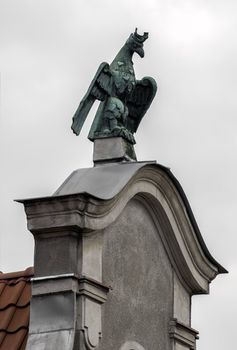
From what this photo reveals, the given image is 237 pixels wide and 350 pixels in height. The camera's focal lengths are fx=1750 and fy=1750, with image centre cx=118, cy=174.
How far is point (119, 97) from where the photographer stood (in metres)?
19.1

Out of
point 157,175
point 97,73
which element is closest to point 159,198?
point 157,175

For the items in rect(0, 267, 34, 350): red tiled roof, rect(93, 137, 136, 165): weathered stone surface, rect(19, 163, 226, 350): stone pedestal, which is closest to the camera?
rect(19, 163, 226, 350): stone pedestal

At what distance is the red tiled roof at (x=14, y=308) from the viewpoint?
57.2ft

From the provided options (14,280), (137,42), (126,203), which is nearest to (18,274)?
(14,280)

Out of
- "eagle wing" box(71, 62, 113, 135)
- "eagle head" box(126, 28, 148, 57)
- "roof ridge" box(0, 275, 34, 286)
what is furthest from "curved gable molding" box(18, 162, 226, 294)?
"eagle head" box(126, 28, 148, 57)

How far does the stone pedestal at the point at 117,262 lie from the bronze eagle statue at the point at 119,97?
539 mm

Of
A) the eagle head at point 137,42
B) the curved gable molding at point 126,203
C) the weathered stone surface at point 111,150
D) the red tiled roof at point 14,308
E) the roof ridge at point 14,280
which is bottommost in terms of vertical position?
the red tiled roof at point 14,308

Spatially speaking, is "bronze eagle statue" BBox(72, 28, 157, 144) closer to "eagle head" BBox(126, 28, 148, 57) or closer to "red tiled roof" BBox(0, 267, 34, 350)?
"eagle head" BBox(126, 28, 148, 57)

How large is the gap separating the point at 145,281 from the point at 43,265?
171 cm

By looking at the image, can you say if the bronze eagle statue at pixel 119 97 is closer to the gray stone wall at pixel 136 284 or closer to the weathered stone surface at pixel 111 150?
the weathered stone surface at pixel 111 150

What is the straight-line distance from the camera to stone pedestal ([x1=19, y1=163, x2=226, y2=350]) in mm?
17094

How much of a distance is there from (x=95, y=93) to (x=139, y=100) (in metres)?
0.92

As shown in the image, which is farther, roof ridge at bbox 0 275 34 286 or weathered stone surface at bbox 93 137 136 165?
weathered stone surface at bbox 93 137 136 165

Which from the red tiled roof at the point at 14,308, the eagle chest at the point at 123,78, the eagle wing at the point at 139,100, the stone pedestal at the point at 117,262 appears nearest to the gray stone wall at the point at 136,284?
the stone pedestal at the point at 117,262
